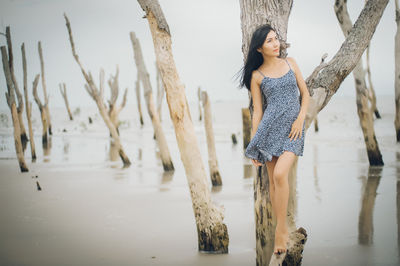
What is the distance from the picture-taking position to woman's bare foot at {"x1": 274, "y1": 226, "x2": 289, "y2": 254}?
3725 millimetres

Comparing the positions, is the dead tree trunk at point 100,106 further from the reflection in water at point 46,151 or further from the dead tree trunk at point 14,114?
the reflection in water at point 46,151

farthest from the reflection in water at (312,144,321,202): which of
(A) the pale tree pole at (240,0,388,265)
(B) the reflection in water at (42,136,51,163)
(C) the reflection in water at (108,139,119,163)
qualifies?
(B) the reflection in water at (42,136,51,163)

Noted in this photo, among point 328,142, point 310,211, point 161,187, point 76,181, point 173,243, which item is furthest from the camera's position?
point 328,142

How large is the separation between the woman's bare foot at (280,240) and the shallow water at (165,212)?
2.72 feet

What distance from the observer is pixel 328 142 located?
47.8ft

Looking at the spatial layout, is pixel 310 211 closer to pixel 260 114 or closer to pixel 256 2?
Result: pixel 260 114

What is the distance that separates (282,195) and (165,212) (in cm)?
318

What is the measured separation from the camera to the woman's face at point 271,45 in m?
3.66

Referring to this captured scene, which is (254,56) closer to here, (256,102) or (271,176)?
(256,102)

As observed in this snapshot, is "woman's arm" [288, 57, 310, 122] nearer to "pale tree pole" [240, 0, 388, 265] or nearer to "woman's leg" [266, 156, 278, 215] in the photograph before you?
"pale tree pole" [240, 0, 388, 265]

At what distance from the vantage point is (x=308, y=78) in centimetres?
398

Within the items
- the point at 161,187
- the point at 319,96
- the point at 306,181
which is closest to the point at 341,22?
the point at 306,181

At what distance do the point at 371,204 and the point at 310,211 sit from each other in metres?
0.90

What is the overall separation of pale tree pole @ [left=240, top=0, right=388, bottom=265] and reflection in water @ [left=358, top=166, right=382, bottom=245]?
1.58 m
